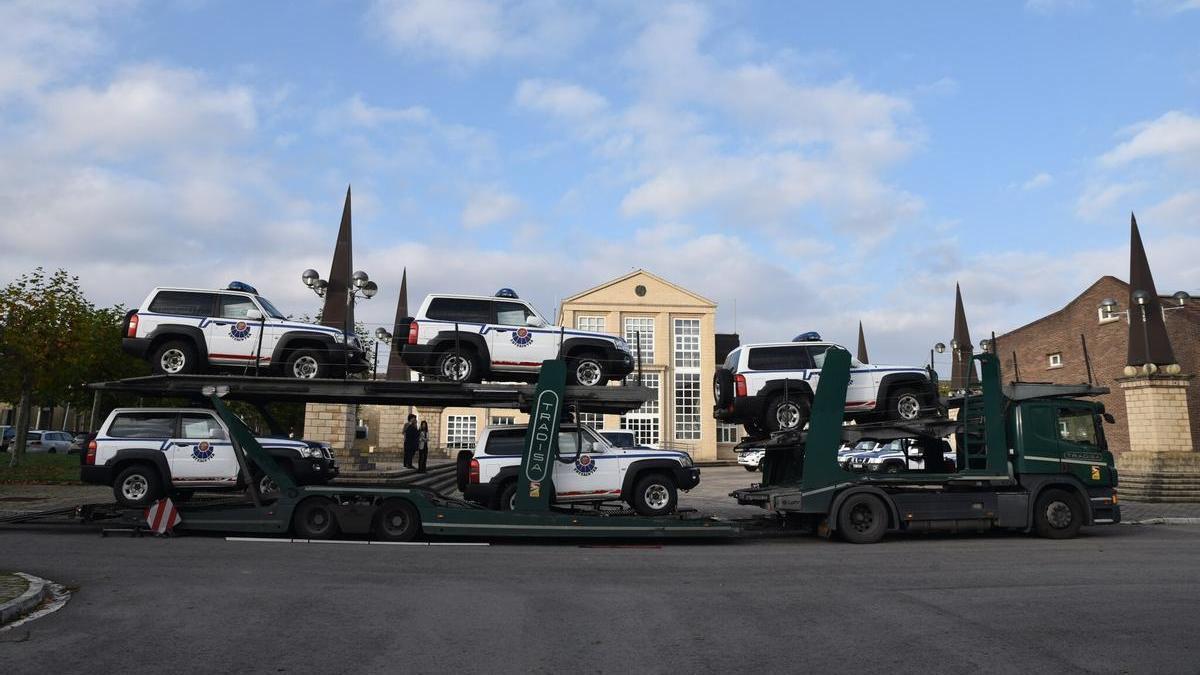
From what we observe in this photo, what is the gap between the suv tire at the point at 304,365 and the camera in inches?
506

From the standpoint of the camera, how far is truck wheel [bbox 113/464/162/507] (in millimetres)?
13156

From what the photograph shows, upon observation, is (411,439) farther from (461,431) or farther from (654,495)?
(461,431)

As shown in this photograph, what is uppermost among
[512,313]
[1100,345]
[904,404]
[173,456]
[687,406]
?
[1100,345]

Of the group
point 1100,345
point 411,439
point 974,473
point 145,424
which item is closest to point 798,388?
point 974,473

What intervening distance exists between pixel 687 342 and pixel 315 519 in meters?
36.4

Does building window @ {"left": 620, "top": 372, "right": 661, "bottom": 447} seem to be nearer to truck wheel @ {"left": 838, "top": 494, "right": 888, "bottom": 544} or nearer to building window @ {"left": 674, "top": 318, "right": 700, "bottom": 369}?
building window @ {"left": 674, "top": 318, "right": 700, "bottom": 369}

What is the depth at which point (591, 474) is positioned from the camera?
12.9m

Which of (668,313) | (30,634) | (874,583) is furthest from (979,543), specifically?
(668,313)

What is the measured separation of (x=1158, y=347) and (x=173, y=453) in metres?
25.4

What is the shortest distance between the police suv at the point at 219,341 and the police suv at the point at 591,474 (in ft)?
9.56

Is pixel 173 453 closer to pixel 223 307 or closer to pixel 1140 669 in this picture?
pixel 223 307

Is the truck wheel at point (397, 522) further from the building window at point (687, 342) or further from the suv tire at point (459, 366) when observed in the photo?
the building window at point (687, 342)

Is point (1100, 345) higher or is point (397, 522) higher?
point (1100, 345)

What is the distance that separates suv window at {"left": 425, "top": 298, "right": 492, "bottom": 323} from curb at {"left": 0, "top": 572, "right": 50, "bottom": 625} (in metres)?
A: 6.85
